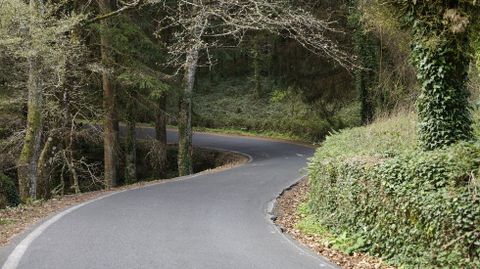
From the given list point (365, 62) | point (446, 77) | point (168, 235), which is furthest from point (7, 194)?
point (365, 62)

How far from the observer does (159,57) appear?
22328 millimetres

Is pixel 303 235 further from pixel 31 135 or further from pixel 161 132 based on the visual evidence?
pixel 161 132

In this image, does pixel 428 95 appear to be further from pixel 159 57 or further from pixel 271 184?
pixel 159 57

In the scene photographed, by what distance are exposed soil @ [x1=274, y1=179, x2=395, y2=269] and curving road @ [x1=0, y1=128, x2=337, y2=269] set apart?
309mm

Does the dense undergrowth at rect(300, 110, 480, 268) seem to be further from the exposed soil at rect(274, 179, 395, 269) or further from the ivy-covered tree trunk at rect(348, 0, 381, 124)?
the ivy-covered tree trunk at rect(348, 0, 381, 124)

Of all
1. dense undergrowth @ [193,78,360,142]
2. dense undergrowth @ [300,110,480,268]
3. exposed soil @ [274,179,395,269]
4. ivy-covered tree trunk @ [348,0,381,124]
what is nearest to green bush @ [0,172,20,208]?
exposed soil @ [274,179,395,269]

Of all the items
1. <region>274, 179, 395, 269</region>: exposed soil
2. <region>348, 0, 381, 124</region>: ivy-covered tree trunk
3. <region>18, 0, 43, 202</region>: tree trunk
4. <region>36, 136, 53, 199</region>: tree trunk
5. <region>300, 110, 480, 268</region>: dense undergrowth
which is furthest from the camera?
<region>348, 0, 381, 124</region>: ivy-covered tree trunk

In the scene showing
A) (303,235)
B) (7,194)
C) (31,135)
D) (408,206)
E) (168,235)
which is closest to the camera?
(408,206)

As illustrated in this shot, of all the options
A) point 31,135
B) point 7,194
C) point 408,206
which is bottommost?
point 7,194

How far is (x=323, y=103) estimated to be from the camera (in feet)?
95.7

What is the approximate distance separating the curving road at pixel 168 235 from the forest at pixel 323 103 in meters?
1.13

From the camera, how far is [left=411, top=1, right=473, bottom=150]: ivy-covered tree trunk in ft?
29.3

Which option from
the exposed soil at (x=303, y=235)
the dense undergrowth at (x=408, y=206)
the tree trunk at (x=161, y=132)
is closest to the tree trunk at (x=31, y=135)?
the exposed soil at (x=303, y=235)

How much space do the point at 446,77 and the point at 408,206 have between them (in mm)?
3109
